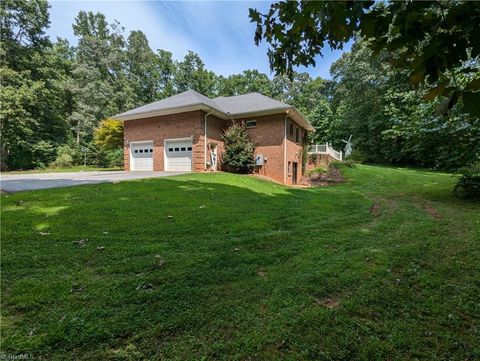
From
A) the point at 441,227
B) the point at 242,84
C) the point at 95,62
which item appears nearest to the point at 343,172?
the point at 441,227

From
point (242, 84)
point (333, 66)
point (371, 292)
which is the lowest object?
point (371, 292)

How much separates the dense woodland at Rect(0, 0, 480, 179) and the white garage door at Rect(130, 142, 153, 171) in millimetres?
9306

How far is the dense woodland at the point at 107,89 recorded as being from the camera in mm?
23109

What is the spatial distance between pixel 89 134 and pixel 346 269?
3372 centimetres

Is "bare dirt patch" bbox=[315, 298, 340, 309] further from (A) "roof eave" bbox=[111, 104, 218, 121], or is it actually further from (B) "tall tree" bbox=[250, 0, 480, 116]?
(A) "roof eave" bbox=[111, 104, 218, 121]

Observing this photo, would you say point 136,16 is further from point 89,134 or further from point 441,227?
point 89,134

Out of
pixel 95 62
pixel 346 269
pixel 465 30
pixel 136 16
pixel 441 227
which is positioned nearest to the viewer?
pixel 465 30

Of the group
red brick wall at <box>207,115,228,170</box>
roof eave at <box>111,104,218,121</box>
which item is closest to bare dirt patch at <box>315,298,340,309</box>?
roof eave at <box>111,104,218,121</box>

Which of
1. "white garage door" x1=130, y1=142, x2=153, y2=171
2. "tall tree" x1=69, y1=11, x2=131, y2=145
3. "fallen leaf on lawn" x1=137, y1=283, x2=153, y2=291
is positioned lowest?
"fallen leaf on lawn" x1=137, y1=283, x2=153, y2=291

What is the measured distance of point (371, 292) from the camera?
2879mm

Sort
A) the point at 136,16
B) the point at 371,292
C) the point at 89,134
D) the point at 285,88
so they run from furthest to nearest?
the point at 285,88, the point at 89,134, the point at 136,16, the point at 371,292

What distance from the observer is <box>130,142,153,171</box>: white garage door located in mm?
16625

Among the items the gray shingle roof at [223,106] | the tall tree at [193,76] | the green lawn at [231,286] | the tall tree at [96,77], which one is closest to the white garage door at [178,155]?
the gray shingle roof at [223,106]

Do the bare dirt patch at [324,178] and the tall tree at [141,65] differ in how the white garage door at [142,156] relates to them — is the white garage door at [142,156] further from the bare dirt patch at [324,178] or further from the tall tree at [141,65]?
the tall tree at [141,65]
